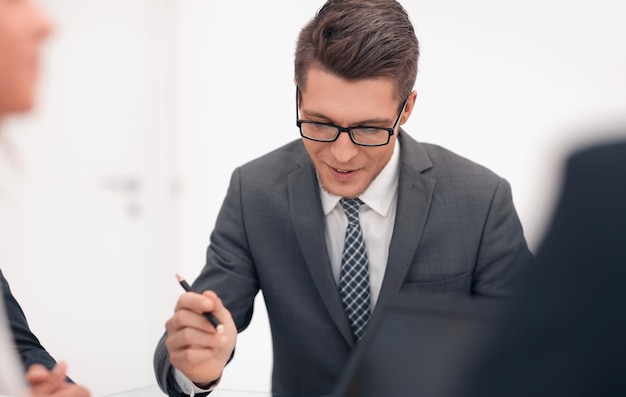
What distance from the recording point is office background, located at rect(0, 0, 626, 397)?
3188mm

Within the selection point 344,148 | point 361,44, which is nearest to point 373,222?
point 344,148

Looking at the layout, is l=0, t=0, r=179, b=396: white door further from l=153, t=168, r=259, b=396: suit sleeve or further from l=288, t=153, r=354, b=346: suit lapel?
l=288, t=153, r=354, b=346: suit lapel

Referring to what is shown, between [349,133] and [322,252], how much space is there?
0.92 ft

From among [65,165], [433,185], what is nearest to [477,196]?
[433,185]

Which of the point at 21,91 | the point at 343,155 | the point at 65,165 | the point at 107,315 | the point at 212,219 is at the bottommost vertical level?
the point at 107,315

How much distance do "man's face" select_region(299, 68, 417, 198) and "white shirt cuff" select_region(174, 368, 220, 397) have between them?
→ 1.71 feet

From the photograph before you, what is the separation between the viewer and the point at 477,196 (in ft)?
5.80

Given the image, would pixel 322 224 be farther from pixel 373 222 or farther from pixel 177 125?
pixel 177 125

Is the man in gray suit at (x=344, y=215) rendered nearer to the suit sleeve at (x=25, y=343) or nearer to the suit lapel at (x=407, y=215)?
the suit lapel at (x=407, y=215)

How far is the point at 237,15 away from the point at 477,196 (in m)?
2.19

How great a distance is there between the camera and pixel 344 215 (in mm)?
1756

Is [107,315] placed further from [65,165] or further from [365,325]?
[365,325]

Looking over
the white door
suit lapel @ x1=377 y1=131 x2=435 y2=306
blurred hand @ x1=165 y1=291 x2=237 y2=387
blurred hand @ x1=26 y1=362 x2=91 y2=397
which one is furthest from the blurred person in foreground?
the white door

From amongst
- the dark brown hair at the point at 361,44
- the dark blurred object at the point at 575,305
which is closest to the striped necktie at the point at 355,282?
the dark brown hair at the point at 361,44
